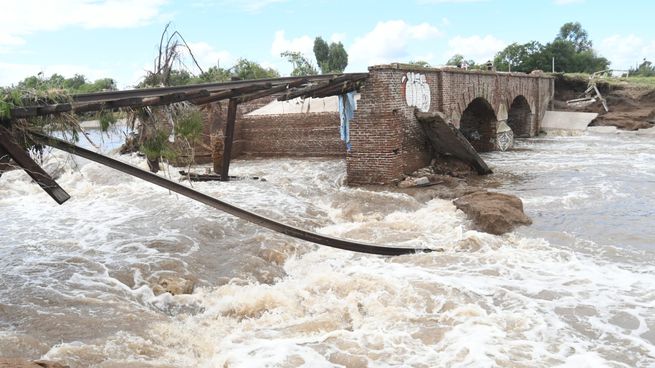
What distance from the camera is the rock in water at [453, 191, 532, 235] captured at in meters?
8.62

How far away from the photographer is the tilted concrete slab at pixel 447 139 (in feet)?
43.1

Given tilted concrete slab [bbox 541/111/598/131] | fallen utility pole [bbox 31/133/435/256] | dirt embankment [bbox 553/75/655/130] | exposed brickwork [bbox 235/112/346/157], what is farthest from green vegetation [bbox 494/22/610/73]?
fallen utility pole [bbox 31/133/435/256]

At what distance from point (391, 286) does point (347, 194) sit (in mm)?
5710

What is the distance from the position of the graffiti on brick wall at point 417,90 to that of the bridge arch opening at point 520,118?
521 inches

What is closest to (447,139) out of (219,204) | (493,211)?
(493,211)

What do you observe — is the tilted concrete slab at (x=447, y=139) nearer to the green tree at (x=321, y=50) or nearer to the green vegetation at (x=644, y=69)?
the green tree at (x=321, y=50)

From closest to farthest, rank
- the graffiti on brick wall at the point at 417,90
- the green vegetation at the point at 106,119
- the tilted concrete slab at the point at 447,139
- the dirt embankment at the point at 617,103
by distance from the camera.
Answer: the green vegetation at the point at 106,119, the graffiti on brick wall at the point at 417,90, the tilted concrete slab at the point at 447,139, the dirt embankment at the point at 617,103

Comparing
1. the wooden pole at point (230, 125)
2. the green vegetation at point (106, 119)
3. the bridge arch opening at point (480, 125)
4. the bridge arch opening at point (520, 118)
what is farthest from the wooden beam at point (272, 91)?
the bridge arch opening at point (520, 118)

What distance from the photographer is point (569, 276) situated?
671 centimetres

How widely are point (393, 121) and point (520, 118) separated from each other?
1557 centimetres

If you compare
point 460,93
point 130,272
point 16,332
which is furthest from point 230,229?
point 460,93

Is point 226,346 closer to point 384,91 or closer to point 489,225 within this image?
point 489,225

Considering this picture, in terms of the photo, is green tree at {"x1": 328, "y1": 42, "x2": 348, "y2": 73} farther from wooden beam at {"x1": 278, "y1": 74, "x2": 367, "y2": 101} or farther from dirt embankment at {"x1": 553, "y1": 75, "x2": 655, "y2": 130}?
wooden beam at {"x1": 278, "y1": 74, "x2": 367, "y2": 101}

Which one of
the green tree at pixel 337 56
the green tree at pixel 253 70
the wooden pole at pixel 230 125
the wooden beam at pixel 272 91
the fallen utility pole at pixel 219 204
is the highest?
the green tree at pixel 337 56
